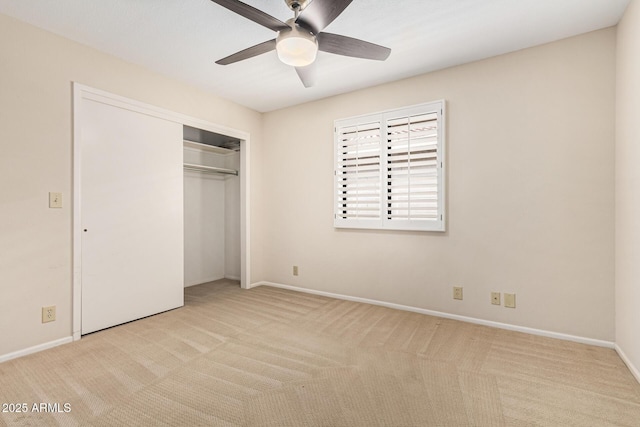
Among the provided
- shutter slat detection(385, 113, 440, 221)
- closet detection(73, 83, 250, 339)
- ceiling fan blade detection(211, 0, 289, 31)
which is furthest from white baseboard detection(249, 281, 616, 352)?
ceiling fan blade detection(211, 0, 289, 31)

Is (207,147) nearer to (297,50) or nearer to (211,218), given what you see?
(211,218)

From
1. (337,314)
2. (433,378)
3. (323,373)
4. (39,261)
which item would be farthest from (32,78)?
(433,378)

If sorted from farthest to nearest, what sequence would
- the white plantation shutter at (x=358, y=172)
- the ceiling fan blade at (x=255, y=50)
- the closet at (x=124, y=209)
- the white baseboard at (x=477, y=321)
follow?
the white plantation shutter at (x=358, y=172) → the closet at (x=124, y=209) → the white baseboard at (x=477, y=321) → the ceiling fan blade at (x=255, y=50)

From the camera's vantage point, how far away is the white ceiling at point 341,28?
7.25ft

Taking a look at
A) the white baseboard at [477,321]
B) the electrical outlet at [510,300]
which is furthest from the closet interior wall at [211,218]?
the electrical outlet at [510,300]

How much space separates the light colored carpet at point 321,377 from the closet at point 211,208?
185 centimetres

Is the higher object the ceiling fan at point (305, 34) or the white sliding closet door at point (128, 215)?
the ceiling fan at point (305, 34)

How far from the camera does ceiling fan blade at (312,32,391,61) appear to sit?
6.80ft

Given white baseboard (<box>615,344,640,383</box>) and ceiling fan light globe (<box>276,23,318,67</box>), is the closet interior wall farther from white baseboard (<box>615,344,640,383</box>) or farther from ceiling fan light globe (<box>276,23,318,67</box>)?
white baseboard (<box>615,344,640,383</box>)

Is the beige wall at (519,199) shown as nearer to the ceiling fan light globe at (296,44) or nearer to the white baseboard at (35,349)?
the ceiling fan light globe at (296,44)

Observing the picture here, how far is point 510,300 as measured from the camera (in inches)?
112

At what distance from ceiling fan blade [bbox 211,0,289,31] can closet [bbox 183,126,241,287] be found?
2927 mm

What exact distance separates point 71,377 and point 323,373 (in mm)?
1669

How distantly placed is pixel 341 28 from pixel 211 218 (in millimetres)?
3537
